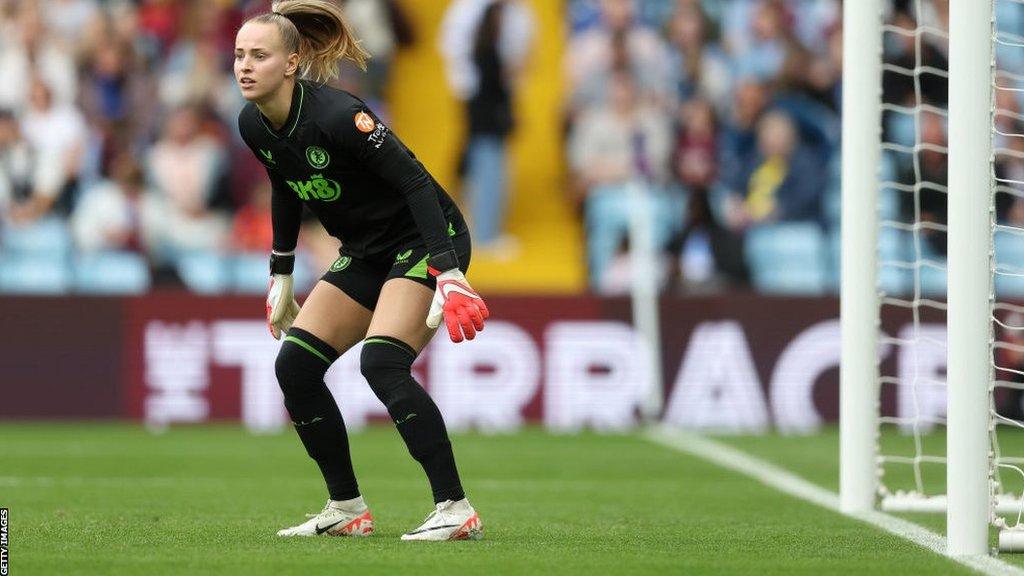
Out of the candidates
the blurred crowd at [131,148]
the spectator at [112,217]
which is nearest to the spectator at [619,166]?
the blurred crowd at [131,148]

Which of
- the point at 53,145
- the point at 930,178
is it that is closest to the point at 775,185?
the point at 930,178

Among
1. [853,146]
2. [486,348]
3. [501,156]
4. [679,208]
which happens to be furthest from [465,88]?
[853,146]

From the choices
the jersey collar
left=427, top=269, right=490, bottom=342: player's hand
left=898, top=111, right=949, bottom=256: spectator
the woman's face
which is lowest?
left=427, top=269, right=490, bottom=342: player's hand

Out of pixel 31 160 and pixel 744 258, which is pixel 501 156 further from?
pixel 31 160

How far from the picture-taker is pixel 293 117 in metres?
6.20

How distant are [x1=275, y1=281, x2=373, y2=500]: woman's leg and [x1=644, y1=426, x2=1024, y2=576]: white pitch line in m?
2.17

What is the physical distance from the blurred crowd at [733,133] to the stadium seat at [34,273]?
496cm

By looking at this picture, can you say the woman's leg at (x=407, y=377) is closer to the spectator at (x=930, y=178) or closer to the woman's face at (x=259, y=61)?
the woman's face at (x=259, y=61)

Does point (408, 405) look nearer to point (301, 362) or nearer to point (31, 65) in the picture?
point (301, 362)

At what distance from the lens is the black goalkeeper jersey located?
20.0 feet

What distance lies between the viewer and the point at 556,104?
1839cm

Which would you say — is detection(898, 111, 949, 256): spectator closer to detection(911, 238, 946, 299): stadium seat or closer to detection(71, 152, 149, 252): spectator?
detection(911, 238, 946, 299): stadium seat

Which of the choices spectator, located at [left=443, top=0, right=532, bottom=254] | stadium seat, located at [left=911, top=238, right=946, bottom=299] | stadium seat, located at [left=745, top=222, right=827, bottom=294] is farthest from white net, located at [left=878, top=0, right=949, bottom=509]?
spectator, located at [left=443, top=0, right=532, bottom=254]

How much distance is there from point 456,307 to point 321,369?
720 millimetres
